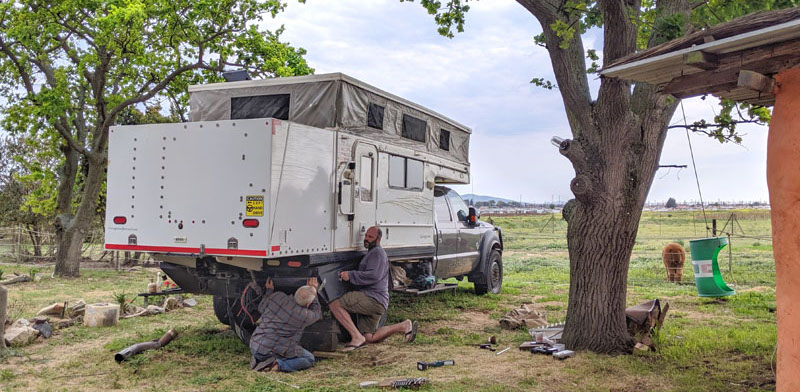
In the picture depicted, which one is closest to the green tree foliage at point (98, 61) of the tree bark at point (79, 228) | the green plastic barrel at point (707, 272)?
the tree bark at point (79, 228)

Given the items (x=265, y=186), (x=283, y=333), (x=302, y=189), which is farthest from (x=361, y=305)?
(x=265, y=186)

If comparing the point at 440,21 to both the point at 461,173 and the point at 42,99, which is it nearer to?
the point at 461,173

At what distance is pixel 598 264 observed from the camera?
7.66 meters

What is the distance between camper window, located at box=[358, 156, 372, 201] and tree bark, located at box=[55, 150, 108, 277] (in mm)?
11409

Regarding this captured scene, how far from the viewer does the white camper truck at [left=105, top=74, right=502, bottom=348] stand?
689 centimetres

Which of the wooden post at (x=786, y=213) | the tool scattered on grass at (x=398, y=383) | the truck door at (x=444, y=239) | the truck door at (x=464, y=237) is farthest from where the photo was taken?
the truck door at (x=464, y=237)

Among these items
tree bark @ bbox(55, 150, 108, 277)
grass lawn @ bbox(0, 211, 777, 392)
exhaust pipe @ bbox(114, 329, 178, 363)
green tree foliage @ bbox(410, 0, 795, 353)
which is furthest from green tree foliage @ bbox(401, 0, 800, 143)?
tree bark @ bbox(55, 150, 108, 277)

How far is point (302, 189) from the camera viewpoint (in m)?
7.25

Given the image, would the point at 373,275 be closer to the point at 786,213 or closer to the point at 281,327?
the point at 281,327

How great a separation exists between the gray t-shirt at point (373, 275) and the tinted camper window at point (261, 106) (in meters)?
2.21

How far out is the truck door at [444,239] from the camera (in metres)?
11.3

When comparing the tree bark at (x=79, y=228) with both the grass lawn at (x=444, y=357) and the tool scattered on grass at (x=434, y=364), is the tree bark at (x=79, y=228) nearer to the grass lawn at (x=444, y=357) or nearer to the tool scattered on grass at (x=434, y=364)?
the grass lawn at (x=444, y=357)

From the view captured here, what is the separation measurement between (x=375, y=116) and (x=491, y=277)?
5.76m

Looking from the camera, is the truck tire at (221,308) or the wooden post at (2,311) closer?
the wooden post at (2,311)
